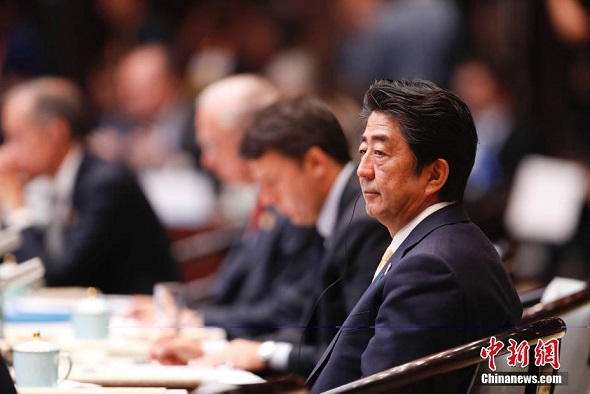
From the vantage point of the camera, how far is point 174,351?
2.79 m

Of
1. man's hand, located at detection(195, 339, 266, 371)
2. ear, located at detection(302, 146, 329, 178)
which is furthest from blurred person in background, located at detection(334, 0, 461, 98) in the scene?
man's hand, located at detection(195, 339, 266, 371)

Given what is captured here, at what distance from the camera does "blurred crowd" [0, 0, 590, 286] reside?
20.5 ft

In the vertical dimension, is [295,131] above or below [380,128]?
above

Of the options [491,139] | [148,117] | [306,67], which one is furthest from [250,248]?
[148,117]

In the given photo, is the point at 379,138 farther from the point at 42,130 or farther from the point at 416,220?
the point at 42,130

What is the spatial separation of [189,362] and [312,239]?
98 cm

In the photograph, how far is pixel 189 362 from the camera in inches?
107

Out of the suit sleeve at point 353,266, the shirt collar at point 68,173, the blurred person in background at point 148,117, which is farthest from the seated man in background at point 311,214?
the blurred person in background at point 148,117

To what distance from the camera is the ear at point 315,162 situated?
113 inches

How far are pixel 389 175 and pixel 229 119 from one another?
2254 millimetres

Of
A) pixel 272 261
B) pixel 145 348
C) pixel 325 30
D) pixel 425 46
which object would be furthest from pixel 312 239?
pixel 325 30

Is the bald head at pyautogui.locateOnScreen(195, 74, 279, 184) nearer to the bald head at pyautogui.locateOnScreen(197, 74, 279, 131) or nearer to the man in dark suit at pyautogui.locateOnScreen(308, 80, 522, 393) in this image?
the bald head at pyautogui.locateOnScreen(197, 74, 279, 131)

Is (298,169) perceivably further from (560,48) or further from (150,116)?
(150,116)
